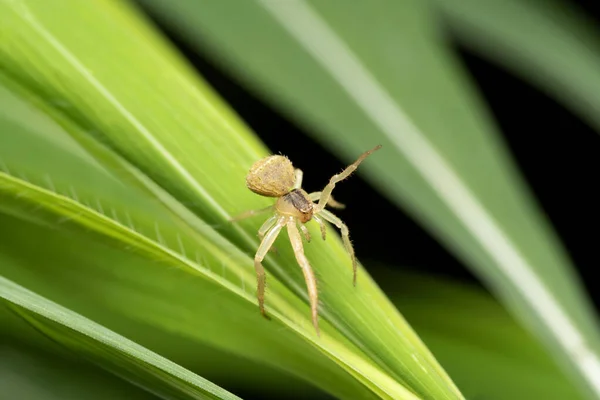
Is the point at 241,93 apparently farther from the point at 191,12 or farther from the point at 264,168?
the point at 264,168

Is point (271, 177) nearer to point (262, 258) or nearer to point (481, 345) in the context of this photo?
point (262, 258)

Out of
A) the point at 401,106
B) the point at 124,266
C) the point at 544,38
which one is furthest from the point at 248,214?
the point at 544,38

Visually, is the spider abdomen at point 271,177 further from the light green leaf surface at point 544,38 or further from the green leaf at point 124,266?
the light green leaf surface at point 544,38

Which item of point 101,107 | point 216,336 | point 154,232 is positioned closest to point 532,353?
point 216,336

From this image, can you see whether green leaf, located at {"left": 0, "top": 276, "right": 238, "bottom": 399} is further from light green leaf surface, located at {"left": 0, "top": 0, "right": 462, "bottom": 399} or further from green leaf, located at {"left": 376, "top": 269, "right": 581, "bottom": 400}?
green leaf, located at {"left": 376, "top": 269, "right": 581, "bottom": 400}

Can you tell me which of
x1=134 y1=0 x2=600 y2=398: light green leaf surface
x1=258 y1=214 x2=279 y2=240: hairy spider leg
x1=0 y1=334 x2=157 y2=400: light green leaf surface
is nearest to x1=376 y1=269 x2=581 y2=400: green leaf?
x1=134 y1=0 x2=600 y2=398: light green leaf surface

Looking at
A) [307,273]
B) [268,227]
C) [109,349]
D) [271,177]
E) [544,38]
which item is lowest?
[109,349]

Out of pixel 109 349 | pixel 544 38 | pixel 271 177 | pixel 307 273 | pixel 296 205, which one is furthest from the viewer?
pixel 544 38
